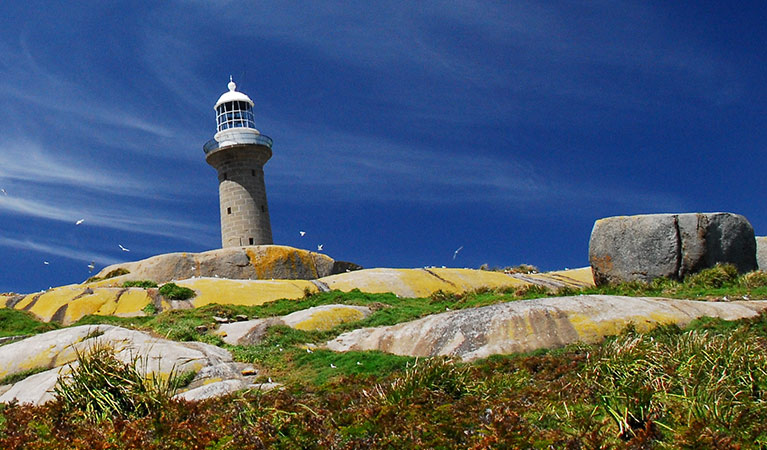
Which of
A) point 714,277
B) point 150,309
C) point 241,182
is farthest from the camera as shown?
point 241,182

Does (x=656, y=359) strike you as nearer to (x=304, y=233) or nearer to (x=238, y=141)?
(x=304, y=233)

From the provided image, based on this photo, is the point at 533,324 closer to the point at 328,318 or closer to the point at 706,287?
the point at 328,318

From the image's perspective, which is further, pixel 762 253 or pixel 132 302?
pixel 762 253

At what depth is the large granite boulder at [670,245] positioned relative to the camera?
69.6 feet

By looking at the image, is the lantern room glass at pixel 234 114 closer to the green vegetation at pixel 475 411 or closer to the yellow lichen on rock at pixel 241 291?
the yellow lichen on rock at pixel 241 291

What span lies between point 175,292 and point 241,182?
48.6 feet

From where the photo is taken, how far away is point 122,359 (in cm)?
1205

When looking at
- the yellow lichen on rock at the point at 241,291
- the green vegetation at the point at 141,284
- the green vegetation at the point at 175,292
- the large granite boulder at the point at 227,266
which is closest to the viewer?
the green vegetation at the point at 175,292

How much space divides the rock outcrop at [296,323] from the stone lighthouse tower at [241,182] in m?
18.4

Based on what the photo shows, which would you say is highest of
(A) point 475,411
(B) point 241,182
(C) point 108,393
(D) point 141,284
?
(B) point 241,182

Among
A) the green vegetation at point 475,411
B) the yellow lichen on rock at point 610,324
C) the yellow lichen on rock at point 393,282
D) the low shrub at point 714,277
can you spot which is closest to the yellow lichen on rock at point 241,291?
the yellow lichen on rock at point 393,282

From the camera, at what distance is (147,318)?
787 inches

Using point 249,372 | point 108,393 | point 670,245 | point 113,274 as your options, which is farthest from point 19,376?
point 670,245

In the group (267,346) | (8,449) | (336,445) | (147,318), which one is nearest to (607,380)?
(336,445)
